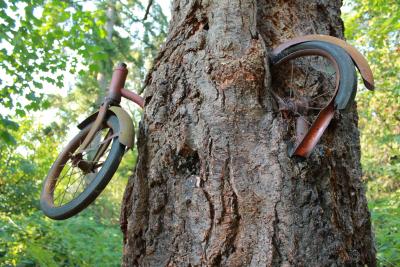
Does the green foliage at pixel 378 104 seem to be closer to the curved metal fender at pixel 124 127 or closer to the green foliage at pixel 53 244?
the green foliage at pixel 53 244

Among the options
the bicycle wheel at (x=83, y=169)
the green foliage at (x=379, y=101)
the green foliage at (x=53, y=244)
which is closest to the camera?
the bicycle wheel at (x=83, y=169)

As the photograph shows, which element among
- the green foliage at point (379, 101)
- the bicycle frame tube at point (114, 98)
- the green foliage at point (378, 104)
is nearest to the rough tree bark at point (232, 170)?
the bicycle frame tube at point (114, 98)

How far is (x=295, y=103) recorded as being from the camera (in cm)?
156

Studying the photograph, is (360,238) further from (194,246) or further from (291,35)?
(291,35)

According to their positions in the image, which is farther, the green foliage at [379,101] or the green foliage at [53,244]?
the green foliage at [379,101]

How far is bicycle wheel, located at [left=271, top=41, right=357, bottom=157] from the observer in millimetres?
1354

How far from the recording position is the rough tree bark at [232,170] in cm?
135

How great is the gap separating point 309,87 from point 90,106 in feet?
33.9

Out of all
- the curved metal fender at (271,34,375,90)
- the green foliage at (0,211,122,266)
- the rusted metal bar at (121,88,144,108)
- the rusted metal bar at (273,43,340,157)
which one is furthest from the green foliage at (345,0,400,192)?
the rusted metal bar at (273,43,340,157)

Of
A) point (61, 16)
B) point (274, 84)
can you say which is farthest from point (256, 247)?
point (61, 16)

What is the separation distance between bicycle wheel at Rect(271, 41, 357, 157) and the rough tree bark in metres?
0.06

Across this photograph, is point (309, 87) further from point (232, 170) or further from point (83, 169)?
point (83, 169)

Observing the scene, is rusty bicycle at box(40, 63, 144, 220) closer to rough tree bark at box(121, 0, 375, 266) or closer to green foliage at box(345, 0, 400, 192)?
rough tree bark at box(121, 0, 375, 266)

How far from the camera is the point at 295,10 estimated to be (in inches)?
73.7
